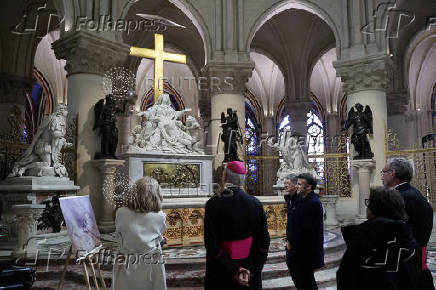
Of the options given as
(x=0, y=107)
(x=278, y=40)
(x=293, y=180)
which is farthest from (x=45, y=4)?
(x=293, y=180)

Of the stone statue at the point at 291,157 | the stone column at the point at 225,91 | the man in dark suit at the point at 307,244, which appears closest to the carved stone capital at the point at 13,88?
the stone column at the point at 225,91

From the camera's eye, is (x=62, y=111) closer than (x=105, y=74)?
Yes

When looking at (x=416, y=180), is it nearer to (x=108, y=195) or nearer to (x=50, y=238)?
(x=108, y=195)

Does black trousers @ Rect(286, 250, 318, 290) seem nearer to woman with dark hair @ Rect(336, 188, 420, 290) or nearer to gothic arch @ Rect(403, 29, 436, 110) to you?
woman with dark hair @ Rect(336, 188, 420, 290)

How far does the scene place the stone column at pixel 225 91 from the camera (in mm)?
12570

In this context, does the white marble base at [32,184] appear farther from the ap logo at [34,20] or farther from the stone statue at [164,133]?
the ap logo at [34,20]

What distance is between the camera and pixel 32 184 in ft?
24.1

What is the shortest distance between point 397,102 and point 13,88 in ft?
45.3

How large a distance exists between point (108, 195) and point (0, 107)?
6.05 metres

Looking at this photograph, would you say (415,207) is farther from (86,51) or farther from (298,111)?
(298,111)

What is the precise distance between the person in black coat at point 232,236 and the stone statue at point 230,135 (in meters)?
8.46

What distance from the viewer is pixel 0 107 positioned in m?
13.6

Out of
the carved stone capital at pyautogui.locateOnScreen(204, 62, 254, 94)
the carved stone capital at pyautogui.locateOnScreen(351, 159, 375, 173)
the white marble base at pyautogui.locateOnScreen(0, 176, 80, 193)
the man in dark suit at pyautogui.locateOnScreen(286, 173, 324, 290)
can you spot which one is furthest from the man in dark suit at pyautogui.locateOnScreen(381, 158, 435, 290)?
the carved stone capital at pyautogui.locateOnScreen(204, 62, 254, 94)

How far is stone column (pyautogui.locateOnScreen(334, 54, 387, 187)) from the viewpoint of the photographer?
1167 cm
